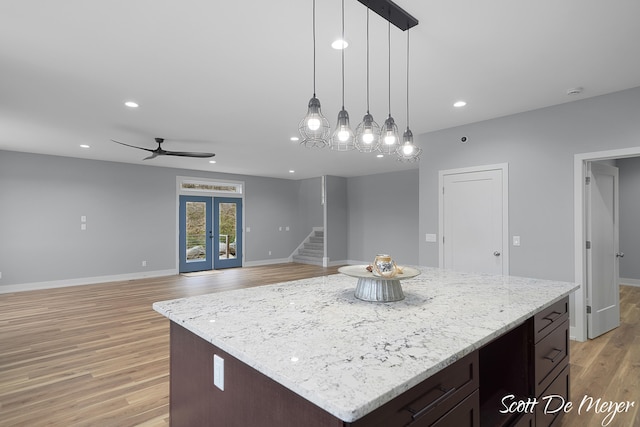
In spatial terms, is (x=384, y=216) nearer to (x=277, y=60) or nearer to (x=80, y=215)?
(x=277, y=60)

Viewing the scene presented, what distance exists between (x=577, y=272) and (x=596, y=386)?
1.33 metres

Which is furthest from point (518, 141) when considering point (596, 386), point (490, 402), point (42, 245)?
point (42, 245)

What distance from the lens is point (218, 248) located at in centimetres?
898

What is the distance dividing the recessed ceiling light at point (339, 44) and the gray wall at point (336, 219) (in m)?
6.98

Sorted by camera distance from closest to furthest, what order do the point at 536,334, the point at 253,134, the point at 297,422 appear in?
the point at 297,422
the point at 536,334
the point at 253,134

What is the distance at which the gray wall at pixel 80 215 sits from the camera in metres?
6.17

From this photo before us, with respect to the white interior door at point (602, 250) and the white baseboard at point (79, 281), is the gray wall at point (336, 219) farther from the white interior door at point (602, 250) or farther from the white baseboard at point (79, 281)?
Result: the white interior door at point (602, 250)

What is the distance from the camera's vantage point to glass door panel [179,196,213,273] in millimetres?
8336

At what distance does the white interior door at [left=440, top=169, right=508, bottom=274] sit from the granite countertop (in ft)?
6.66

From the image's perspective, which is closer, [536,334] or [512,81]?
[536,334]

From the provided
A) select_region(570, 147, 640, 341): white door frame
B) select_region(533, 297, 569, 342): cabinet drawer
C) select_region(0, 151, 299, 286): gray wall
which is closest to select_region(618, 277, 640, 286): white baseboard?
select_region(570, 147, 640, 341): white door frame

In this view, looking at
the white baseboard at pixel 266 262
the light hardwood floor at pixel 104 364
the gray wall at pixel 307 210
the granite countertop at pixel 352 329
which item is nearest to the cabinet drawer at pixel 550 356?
the granite countertop at pixel 352 329

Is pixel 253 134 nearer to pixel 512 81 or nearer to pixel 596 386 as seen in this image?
pixel 512 81

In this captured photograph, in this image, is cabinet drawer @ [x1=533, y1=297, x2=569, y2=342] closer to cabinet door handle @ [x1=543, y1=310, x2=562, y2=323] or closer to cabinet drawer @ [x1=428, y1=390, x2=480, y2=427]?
cabinet door handle @ [x1=543, y1=310, x2=562, y2=323]
